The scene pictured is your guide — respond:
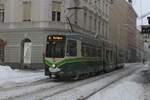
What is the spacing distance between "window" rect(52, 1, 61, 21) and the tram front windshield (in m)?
21.4

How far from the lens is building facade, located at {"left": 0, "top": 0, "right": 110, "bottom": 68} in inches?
1895

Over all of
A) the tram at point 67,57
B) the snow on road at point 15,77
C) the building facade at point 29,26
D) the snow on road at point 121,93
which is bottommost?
the snow on road at point 121,93

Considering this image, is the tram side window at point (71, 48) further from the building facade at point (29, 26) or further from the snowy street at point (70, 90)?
the building facade at point (29, 26)

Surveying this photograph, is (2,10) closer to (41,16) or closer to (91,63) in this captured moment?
(41,16)

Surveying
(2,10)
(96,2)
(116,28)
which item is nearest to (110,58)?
(2,10)

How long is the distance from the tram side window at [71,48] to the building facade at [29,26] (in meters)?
18.5

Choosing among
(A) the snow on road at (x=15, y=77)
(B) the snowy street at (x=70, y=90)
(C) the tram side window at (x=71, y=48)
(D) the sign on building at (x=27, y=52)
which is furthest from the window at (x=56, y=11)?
(C) the tram side window at (x=71, y=48)

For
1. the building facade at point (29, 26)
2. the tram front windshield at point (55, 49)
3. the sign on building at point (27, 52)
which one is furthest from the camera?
the sign on building at point (27, 52)

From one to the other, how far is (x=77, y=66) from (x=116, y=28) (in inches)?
2694

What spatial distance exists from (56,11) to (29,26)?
3.82m

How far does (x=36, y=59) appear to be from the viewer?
157 feet

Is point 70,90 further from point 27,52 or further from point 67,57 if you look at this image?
point 27,52

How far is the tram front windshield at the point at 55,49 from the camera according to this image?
2817 cm

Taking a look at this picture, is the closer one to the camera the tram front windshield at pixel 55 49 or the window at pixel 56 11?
the tram front windshield at pixel 55 49
